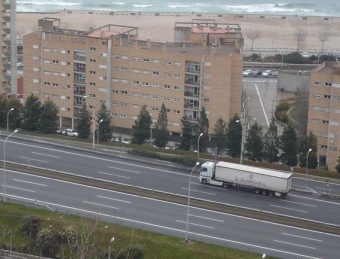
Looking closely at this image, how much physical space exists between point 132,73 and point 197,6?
46690 millimetres

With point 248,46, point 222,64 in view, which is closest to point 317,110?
point 222,64

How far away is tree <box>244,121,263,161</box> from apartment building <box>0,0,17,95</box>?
1284cm

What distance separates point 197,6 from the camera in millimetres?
81250

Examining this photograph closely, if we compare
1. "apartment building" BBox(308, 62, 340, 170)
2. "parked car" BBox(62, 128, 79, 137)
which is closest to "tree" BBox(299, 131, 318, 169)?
"apartment building" BBox(308, 62, 340, 170)

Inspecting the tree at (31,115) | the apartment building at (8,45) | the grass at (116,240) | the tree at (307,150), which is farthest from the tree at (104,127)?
the grass at (116,240)

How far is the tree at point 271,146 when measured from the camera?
31.2 meters

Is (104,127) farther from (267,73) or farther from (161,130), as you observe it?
(267,73)

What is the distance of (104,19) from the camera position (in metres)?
65.8

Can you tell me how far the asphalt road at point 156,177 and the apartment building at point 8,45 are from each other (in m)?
7.55

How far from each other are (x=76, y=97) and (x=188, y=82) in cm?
533

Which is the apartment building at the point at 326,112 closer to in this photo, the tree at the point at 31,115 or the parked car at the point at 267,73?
the tree at the point at 31,115

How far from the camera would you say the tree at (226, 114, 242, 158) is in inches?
1243

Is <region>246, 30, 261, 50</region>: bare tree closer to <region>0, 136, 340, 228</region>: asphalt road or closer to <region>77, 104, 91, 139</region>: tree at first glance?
<region>77, 104, 91, 139</region>: tree

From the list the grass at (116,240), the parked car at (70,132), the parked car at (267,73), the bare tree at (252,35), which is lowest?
the grass at (116,240)
